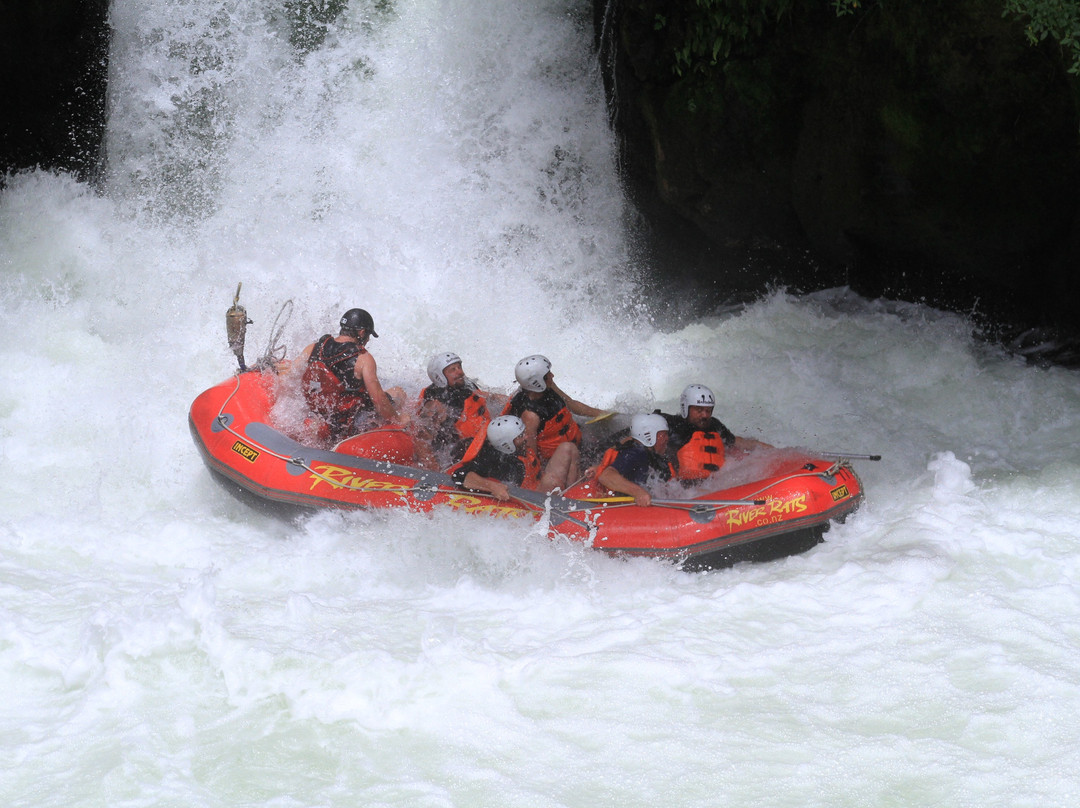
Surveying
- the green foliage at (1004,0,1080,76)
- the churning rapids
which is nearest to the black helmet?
the churning rapids

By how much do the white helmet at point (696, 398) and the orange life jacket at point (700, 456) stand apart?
0.16m

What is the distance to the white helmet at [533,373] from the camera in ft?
19.2

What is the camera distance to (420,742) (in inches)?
152

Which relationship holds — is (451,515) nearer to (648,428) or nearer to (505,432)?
(505,432)

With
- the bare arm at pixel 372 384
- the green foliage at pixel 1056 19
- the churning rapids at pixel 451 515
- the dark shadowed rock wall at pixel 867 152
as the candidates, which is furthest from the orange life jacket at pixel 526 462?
the green foliage at pixel 1056 19

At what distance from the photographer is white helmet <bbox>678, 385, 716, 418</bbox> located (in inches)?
218

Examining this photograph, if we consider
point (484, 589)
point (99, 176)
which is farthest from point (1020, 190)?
point (99, 176)

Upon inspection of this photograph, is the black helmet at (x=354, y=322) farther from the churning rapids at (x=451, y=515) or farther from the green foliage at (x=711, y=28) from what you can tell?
the green foliage at (x=711, y=28)

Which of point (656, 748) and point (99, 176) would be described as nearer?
point (656, 748)

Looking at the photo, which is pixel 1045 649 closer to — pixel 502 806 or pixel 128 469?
pixel 502 806

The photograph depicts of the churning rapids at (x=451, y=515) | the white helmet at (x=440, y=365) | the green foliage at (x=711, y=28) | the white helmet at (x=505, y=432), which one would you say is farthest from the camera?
the green foliage at (x=711, y=28)

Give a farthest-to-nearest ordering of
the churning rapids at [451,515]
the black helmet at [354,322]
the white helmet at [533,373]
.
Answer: the black helmet at [354,322], the white helmet at [533,373], the churning rapids at [451,515]

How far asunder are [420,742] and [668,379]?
14.7 feet

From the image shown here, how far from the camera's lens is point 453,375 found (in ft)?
20.2
